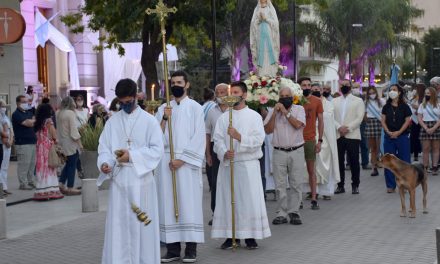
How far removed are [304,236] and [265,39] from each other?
10481mm

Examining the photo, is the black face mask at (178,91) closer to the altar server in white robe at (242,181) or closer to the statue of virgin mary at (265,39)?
the altar server in white robe at (242,181)

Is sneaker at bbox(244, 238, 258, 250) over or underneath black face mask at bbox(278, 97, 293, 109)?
underneath

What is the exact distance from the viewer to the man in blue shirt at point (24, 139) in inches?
741

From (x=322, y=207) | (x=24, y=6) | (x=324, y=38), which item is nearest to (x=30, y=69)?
(x=24, y=6)

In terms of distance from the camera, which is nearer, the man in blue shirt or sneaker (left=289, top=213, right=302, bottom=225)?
sneaker (left=289, top=213, right=302, bottom=225)

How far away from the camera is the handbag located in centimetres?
1692

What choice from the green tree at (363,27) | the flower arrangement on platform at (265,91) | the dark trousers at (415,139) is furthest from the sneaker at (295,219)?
the green tree at (363,27)

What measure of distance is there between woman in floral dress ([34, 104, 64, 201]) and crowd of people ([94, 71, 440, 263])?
3.06 m

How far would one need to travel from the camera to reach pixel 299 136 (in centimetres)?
1327

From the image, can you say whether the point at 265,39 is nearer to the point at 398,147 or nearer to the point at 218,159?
the point at 398,147

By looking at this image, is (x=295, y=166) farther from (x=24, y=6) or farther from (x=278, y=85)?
(x=24, y=6)

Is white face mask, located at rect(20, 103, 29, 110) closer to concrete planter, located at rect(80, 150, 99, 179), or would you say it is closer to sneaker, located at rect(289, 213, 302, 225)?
concrete planter, located at rect(80, 150, 99, 179)

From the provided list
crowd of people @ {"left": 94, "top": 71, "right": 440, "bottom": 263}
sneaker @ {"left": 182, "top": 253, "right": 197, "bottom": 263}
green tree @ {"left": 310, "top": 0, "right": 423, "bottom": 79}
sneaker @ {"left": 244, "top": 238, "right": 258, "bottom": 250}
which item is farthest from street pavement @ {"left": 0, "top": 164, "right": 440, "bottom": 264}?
green tree @ {"left": 310, "top": 0, "right": 423, "bottom": 79}

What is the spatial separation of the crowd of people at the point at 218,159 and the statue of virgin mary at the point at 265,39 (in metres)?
4.58
